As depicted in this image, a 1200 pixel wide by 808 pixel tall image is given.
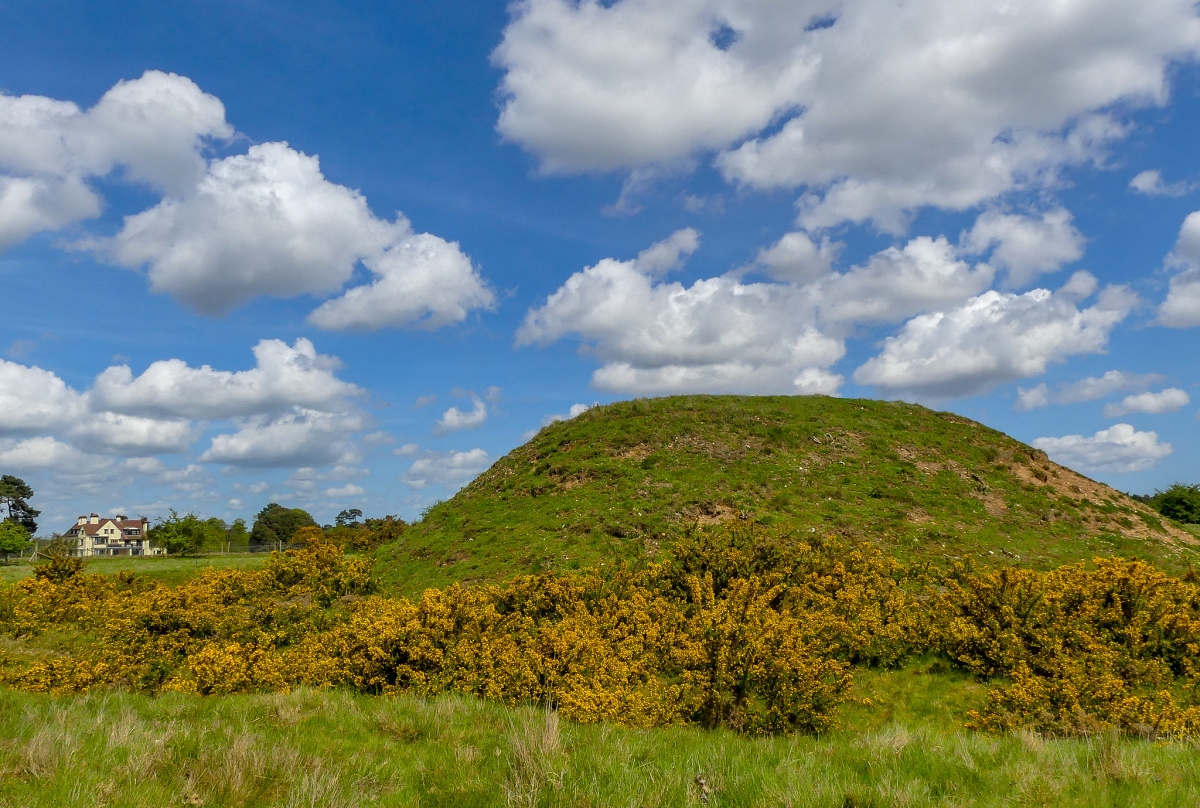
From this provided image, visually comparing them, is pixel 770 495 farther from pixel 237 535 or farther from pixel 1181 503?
pixel 237 535

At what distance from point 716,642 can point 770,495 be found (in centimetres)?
1762

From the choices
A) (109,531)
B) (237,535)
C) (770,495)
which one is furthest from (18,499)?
(770,495)

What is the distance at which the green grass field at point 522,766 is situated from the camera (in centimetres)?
491

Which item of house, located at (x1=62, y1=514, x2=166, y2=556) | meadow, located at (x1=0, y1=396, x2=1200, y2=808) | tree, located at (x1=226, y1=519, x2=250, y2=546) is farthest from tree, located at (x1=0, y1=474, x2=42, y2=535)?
meadow, located at (x1=0, y1=396, x2=1200, y2=808)

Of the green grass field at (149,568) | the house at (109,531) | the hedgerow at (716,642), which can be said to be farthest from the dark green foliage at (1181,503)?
the house at (109,531)

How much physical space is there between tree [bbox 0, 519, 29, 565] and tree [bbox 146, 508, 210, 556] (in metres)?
13.2

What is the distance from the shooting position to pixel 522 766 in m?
5.65

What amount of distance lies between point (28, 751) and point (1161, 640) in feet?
58.9

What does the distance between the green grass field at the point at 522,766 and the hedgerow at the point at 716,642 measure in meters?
2.52

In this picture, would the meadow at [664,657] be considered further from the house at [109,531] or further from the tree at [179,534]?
the house at [109,531]

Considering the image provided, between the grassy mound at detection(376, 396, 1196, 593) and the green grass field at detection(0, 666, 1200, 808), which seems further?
the grassy mound at detection(376, 396, 1196, 593)

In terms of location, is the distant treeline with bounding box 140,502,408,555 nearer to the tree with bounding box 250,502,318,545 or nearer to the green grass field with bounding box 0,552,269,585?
the green grass field with bounding box 0,552,269,585

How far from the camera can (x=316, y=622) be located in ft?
56.6

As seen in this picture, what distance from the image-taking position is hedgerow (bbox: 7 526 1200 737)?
32.7 feet
